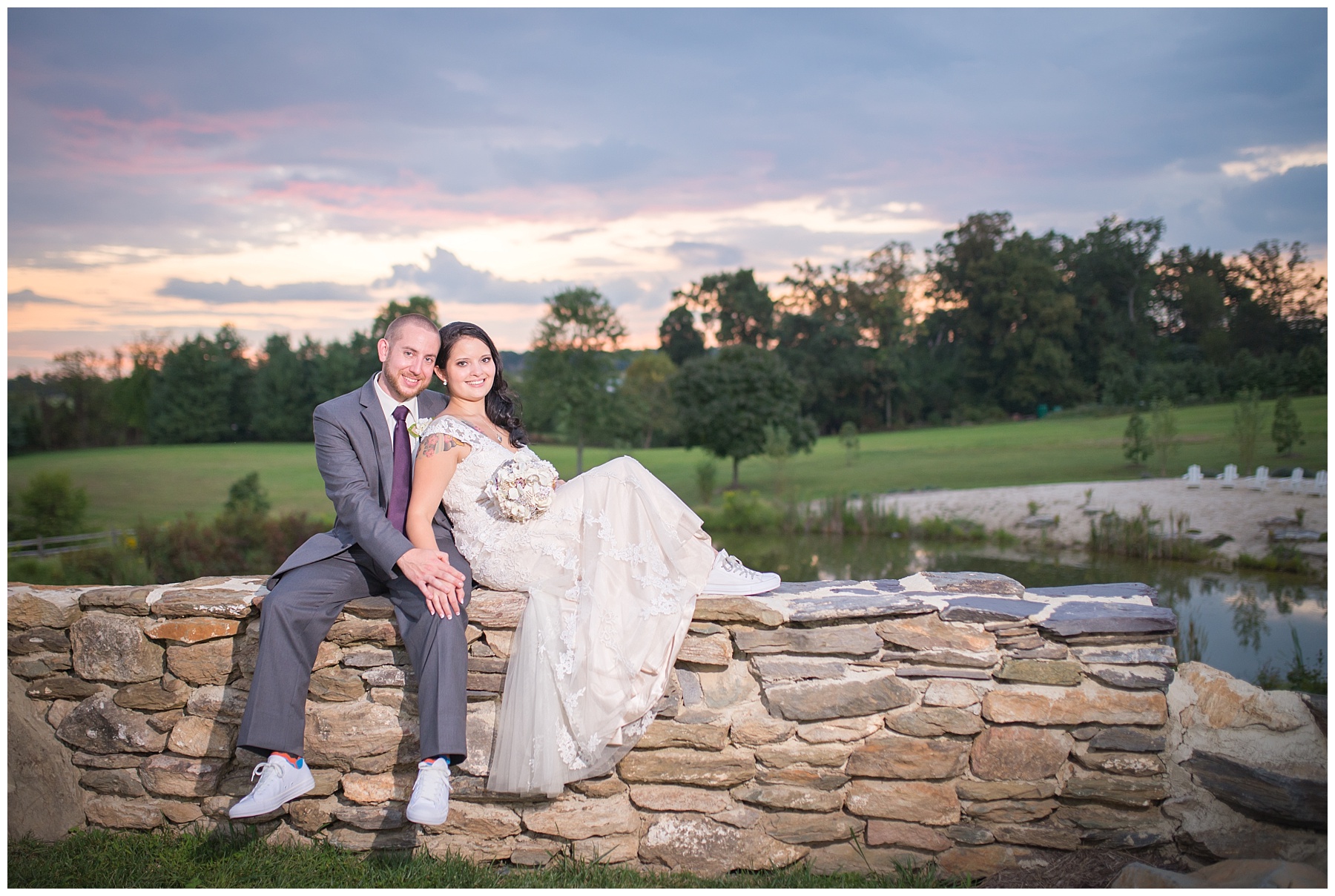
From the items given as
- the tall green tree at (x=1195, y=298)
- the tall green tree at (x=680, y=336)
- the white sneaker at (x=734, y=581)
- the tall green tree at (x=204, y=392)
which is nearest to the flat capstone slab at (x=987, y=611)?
the white sneaker at (x=734, y=581)

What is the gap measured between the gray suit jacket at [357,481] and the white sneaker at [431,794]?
596 millimetres

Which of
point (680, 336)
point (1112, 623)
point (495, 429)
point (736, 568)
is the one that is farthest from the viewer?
point (680, 336)

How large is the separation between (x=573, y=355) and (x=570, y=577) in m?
10.4

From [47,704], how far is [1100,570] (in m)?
9.23

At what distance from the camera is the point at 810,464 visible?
1405 cm

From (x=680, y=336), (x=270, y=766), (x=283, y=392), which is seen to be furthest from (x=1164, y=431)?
(x=283, y=392)

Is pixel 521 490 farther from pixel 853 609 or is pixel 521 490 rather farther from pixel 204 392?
pixel 204 392

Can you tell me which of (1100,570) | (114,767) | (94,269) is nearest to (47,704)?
(114,767)

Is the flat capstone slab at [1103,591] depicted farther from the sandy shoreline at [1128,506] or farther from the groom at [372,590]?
the sandy shoreline at [1128,506]

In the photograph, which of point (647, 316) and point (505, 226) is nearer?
point (505, 226)

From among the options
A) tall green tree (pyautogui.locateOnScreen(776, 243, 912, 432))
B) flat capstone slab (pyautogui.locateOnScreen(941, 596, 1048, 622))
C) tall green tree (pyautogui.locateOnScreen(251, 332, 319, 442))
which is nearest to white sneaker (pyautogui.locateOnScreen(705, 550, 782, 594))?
flat capstone slab (pyautogui.locateOnScreen(941, 596, 1048, 622))

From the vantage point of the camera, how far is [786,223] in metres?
14.1

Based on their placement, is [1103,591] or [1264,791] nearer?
[1264,791]

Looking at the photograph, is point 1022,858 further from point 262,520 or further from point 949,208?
point 949,208
